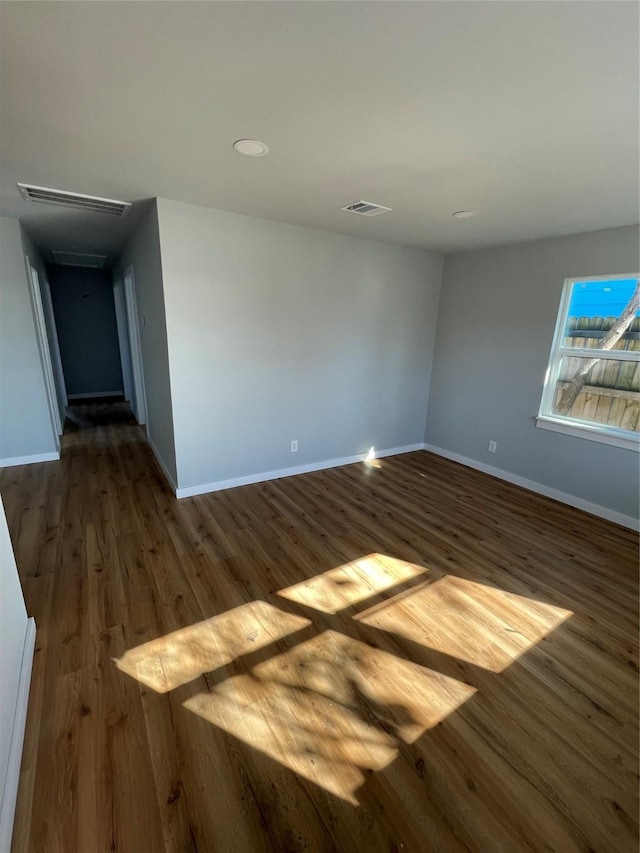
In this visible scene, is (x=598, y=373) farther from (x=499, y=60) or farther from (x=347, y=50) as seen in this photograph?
(x=347, y=50)

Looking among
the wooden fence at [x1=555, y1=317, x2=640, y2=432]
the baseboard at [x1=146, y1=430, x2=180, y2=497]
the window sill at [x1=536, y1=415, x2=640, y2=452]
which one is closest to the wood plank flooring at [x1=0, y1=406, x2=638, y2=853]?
the baseboard at [x1=146, y1=430, x2=180, y2=497]

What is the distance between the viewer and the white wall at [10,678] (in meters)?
1.15

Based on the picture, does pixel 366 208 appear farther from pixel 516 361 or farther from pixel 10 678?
pixel 10 678

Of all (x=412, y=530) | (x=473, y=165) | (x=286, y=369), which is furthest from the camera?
(x=286, y=369)

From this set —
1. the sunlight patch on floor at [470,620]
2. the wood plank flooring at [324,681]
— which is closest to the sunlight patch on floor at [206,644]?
the wood plank flooring at [324,681]

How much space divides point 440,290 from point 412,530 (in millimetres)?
2998

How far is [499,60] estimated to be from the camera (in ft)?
3.92

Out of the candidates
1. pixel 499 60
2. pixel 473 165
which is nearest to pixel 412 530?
pixel 473 165

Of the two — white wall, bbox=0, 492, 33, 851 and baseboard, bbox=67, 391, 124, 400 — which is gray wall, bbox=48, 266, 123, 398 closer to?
baseboard, bbox=67, 391, 124, 400

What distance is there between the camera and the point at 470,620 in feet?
6.78

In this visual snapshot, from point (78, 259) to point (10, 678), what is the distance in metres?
6.64

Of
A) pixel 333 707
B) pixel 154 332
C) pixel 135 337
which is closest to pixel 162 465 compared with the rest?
pixel 154 332

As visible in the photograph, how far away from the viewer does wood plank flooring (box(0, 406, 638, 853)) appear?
1200 millimetres

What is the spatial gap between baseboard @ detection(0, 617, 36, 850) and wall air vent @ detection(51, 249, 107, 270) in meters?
5.58
